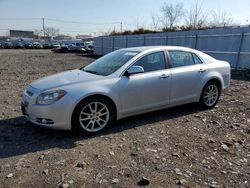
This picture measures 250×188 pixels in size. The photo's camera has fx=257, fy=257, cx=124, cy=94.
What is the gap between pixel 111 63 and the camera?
16.8ft

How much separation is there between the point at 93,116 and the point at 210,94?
9.76ft

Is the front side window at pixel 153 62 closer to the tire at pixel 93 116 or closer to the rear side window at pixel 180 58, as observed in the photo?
the rear side window at pixel 180 58

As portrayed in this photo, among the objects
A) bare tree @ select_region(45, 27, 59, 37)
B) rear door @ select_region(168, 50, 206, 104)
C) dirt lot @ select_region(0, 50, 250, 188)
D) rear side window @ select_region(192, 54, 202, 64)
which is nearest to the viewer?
dirt lot @ select_region(0, 50, 250, 188)

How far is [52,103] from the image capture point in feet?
13.6

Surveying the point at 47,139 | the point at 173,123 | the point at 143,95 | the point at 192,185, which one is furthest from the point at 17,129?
the point at 192,185

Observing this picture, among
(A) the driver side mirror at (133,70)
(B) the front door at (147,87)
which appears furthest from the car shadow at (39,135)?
(A) the driver side mirror at (133,70)

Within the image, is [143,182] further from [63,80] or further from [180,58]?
[180,58]

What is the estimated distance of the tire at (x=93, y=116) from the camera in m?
4.30

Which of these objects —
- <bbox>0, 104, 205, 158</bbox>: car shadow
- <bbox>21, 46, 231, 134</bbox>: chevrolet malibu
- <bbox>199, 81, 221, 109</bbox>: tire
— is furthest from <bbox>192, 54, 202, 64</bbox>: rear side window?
<bbox>0, 104, 205, 158</bbox>: car shadow

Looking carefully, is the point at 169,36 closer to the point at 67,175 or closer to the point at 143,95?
the point at 143,95

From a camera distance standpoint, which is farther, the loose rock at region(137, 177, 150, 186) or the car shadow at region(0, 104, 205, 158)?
the car shadow at region(0, 104, 205, 158)

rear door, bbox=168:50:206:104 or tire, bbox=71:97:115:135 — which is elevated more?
rear door, bbox=168:50:206:104

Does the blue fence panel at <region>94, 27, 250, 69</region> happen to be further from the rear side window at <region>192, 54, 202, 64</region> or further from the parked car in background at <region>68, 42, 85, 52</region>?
the parked car in background at <region>68, 42, 85, 52</region>

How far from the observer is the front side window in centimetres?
497
